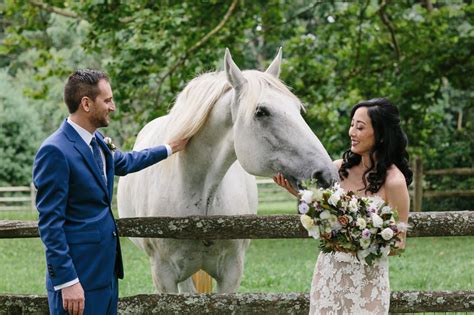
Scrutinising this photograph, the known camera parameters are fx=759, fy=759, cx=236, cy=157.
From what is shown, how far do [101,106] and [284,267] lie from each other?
833cm

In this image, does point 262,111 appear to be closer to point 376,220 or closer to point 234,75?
point 234,75

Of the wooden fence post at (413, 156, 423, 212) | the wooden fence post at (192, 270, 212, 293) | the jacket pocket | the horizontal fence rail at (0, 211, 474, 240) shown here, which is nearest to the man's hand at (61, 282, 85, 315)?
the jacket pocket

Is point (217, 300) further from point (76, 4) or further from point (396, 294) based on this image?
point (76, 4)

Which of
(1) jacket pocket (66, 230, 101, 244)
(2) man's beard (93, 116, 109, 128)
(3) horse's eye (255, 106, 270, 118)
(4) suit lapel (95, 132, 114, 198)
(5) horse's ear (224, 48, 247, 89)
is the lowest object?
(1) jacket pocket (66, 230, 101, 244)

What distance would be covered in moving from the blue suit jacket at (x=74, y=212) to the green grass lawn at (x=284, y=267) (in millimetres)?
3736

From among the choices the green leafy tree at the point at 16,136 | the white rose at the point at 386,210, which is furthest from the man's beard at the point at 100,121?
the green leafy tree at the point at 16,136

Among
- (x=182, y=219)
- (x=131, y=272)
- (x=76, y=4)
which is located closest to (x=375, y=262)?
(x=182, y=219)

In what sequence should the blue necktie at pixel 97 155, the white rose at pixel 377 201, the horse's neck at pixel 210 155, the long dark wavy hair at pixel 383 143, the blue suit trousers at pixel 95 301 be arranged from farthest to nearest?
1. the horse's neck at pixel 210 155
2. the long dark wavy hair at pixel 383 143
3. the blue necktie at pixel 97 155
4. the blue suit trousers at pixel 95 301
5. the white rose at pixel 377 201

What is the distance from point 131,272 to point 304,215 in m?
7.81

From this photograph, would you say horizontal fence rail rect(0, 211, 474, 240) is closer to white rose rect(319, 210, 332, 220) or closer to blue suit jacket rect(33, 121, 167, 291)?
blue suit jacket rect(33, 121, 167, 291)

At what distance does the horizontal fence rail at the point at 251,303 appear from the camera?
527 cm

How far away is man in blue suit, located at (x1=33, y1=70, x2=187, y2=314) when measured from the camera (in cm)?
384

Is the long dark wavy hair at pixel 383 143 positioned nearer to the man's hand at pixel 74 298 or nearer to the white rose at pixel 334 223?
the white rose at pixel 334 223

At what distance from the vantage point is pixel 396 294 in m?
5.30
